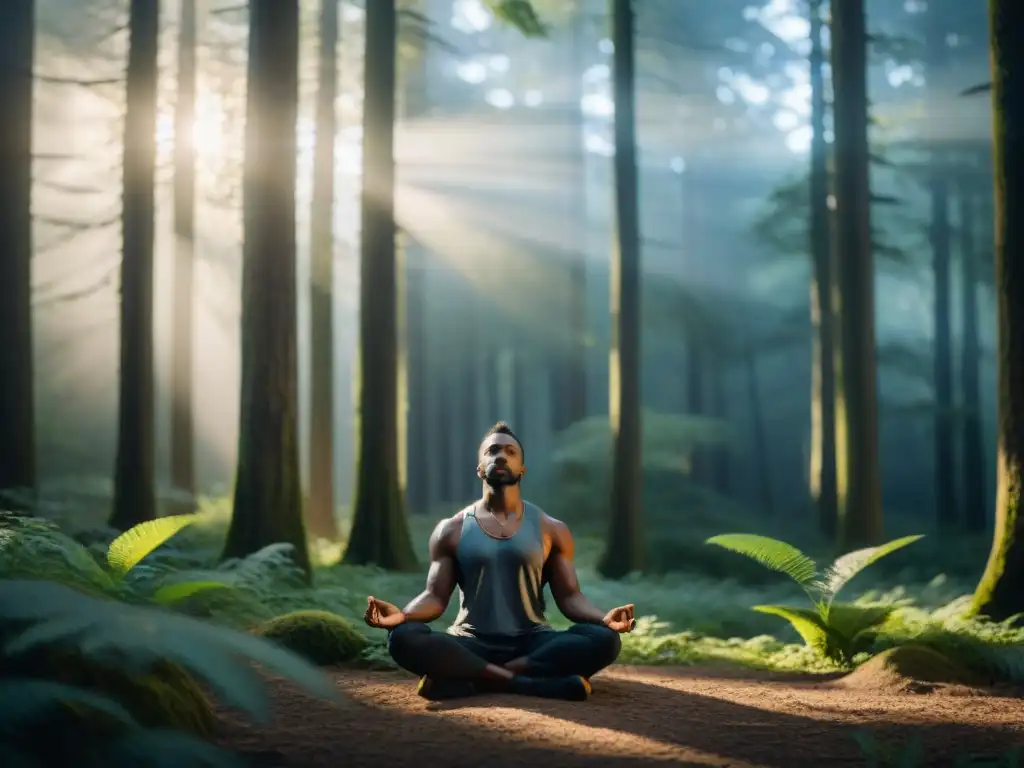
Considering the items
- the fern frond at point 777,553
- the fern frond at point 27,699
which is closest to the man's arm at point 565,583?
the fern frond at point 777,553

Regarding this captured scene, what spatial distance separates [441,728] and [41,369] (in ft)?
109

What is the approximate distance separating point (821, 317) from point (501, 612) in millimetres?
16895

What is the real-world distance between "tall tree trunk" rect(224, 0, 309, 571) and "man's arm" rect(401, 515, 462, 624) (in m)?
5.03

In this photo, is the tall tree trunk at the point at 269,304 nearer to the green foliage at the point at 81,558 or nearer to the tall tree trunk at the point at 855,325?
the green foliage at the point at 81,558

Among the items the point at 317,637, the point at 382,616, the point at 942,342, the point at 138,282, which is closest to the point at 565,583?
the point at 382,616

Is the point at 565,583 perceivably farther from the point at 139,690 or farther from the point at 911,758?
the point at 139,690

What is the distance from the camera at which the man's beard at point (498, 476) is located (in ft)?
20.8

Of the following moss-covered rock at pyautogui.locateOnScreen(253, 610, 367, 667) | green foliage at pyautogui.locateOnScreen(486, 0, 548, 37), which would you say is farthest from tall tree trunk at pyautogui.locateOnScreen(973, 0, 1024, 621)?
green foliage at pyautogui.locateOnScreen(486, 0, 548, 37)

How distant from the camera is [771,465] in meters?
36.1

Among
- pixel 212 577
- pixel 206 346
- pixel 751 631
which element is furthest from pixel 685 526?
pixel 206 346

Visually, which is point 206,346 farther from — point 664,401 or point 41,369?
point 664,401

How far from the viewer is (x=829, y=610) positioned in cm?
852

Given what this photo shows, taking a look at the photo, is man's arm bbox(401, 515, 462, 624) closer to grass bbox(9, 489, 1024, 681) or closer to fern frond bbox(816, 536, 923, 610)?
grass bbox(9, 489, 1024, 681)

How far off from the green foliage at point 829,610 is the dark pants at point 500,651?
258 centimetres
